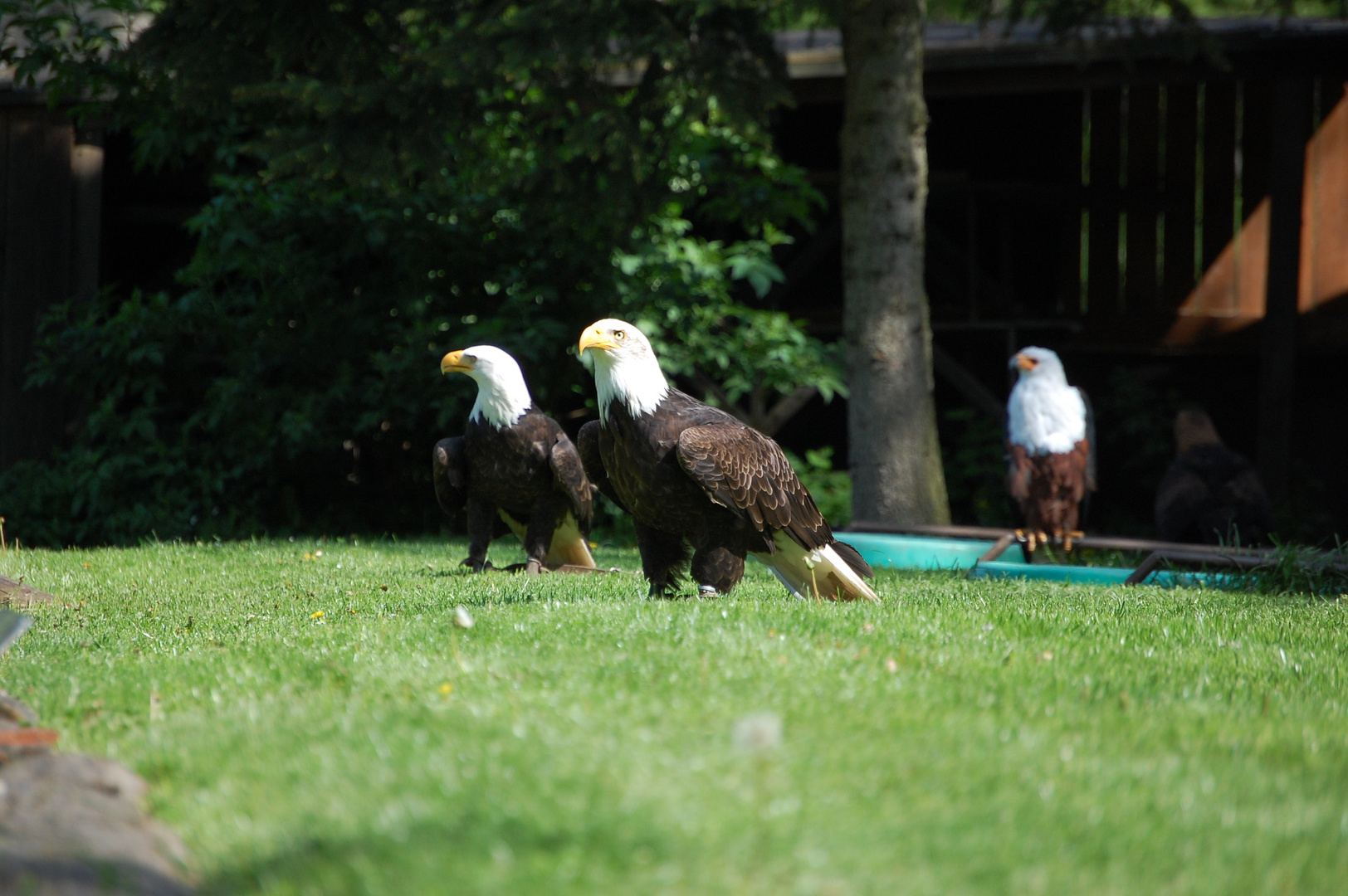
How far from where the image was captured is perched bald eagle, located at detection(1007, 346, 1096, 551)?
870 centimetres

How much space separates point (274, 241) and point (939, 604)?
828 centimetres

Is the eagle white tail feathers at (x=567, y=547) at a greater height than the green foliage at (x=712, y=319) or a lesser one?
lesser

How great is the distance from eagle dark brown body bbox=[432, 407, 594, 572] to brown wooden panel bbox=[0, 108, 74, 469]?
275 inches

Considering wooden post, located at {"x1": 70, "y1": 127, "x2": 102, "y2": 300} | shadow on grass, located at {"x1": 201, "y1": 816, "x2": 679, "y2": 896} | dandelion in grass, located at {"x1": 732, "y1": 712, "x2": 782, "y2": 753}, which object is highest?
wooden post, located at {"x1": 70, "y1": 127, "x2": 102, "y2": 300}

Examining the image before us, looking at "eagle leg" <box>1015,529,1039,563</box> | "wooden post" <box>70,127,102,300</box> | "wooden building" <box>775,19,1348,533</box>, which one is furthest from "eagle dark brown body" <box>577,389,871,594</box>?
"wooden post" <box>70,127,102,300</box>

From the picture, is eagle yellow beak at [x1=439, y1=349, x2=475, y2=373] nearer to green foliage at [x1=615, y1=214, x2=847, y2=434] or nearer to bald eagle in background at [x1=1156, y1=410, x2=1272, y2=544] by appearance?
green foliage at [x1=615, y1=214, x2=847, y2=434]

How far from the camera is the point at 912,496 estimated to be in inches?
371

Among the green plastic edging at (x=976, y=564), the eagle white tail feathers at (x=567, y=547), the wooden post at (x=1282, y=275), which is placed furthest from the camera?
the wooden post at (x=1282, y=275)

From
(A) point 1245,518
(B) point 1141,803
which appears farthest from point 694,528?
(A) point 1245,518

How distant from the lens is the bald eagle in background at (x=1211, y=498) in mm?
9016

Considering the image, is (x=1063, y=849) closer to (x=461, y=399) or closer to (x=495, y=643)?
(x=495, y=643)

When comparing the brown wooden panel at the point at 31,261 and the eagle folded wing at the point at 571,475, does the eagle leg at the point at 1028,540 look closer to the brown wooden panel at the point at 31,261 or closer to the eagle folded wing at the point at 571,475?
the eagle folded wing at the point at 571,475

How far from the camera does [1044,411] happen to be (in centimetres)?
890

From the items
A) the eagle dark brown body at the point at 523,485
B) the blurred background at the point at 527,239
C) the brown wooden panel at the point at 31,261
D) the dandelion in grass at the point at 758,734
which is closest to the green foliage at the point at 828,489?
the blurred background at the point at 527,239
